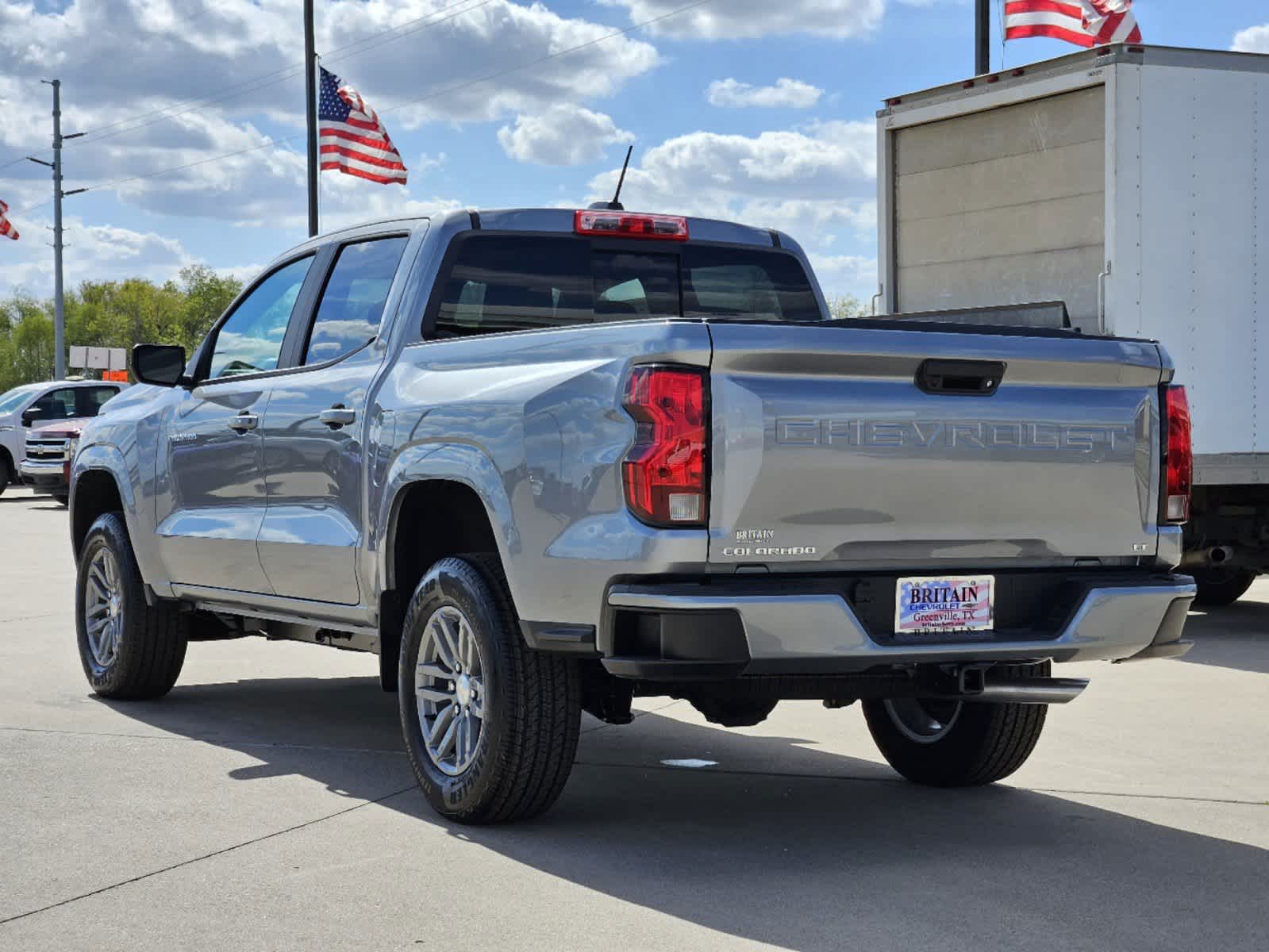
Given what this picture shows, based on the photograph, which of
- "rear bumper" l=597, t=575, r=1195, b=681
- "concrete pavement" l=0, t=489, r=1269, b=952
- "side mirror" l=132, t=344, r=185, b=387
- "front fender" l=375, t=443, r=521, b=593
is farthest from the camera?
"side mirror" l=132, t=344, r=185, b=387

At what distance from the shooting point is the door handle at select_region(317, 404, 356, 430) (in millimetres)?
6637

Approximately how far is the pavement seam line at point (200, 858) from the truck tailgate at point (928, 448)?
1779mm

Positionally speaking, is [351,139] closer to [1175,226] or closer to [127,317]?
[1175,226]

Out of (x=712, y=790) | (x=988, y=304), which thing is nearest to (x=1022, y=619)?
(x=712, y=790)

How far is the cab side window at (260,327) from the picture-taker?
7.62 meters

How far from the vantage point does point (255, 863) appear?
17.7ft

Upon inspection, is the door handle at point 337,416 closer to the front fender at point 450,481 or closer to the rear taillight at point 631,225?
the front fender at point 450,481

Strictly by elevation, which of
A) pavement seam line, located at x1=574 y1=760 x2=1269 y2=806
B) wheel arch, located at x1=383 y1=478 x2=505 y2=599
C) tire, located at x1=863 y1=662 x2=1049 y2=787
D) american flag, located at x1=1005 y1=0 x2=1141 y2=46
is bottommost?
pavement seam line, located at x1=574 y1=760 x2=1269 y2=806

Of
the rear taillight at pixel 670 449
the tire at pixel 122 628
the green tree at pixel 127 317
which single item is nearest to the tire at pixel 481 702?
the rear taillight at pixel 670 449

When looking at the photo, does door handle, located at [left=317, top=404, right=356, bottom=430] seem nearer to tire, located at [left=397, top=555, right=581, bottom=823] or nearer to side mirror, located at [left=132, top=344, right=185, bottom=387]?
tire, located at [left=397, top=555, right=581, bottom=823]

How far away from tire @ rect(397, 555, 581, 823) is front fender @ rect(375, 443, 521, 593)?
0.17 metres

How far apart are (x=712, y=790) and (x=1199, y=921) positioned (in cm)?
220

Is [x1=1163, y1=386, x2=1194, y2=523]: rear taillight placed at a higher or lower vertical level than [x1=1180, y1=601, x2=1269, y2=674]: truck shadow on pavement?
higher

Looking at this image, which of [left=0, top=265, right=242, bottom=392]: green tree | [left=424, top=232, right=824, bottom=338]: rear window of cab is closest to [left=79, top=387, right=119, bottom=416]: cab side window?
[left=424, top=232, right=824, bottom=338]: rear window of cab
